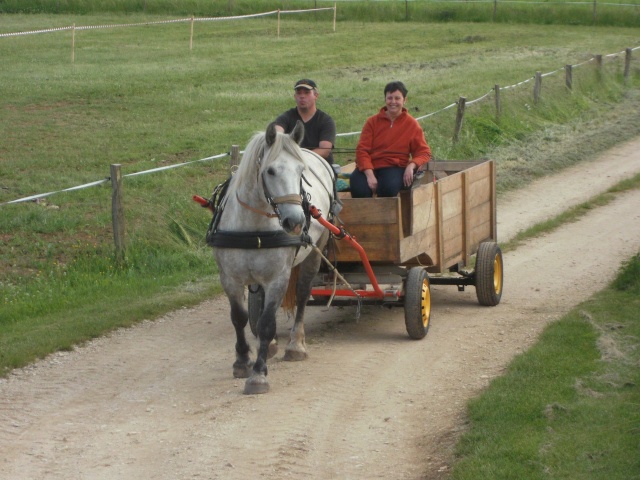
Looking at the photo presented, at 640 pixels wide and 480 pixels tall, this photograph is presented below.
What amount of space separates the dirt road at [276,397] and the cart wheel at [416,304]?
12cm

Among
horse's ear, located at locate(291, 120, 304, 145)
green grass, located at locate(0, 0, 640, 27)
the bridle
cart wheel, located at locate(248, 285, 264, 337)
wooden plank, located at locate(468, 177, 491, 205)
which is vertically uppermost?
green grass, located at locate(0, 0, 640, 27)

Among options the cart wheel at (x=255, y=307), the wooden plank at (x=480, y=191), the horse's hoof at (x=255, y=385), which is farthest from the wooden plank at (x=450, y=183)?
the horse's hoof at (x=255, y=385)

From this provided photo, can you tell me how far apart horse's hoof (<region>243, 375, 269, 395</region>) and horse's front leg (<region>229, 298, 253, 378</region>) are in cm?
44

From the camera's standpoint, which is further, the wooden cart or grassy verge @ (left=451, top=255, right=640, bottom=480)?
the wooden cart

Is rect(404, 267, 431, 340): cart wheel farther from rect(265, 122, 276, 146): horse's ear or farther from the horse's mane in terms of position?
rect(265, 122, 276, 146): horse's ear

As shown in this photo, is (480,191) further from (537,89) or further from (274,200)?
(537,89)

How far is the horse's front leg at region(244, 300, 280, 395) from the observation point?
732 cm

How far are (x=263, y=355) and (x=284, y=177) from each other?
133 centimetres

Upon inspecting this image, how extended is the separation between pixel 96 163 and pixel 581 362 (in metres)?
10.6

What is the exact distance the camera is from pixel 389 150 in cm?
902

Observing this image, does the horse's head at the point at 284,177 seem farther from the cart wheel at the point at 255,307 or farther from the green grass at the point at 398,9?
the green grass at the point at 398,9

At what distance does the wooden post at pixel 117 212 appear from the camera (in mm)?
11312

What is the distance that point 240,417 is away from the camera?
6.84 meters

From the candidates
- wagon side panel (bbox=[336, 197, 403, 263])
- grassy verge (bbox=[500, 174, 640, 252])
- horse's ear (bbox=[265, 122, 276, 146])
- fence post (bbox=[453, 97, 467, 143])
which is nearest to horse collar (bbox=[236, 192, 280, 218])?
horse's ear (bbox=[265, 122, 276, 146])
